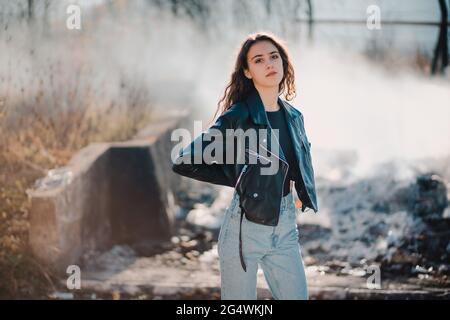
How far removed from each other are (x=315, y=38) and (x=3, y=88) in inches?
189

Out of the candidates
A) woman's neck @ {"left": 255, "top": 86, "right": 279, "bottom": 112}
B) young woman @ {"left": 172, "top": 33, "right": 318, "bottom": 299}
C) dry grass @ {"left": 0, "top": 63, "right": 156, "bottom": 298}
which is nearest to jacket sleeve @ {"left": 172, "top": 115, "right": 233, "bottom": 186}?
young woman @ {"left": 172, "top": 33, "right": 318, "bottom": 299}

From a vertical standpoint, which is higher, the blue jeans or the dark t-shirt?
the dark t-shirt

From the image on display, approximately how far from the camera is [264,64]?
3465 mm

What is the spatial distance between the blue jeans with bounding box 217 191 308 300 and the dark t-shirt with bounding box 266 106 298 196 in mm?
144

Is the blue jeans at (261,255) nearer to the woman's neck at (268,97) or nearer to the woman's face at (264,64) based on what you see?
the woman's neck at (268,97)

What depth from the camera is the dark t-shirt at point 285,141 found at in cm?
348

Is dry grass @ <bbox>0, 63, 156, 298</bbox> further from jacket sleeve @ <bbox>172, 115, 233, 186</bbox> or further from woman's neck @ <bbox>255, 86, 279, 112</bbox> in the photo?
woman's neck @ <bbox>255, 86, 279, 112</bbox>

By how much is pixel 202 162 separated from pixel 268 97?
1.63 feet

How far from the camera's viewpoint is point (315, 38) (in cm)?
1008

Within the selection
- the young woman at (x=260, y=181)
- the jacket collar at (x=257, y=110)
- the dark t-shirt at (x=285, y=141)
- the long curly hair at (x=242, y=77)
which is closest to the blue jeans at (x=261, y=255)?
the young woman at (x=260, y=181)

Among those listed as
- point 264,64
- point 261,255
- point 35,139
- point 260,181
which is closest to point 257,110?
point 264,64

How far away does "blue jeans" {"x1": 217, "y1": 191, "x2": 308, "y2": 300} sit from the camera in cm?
332

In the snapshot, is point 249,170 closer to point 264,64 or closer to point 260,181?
point 260,181
